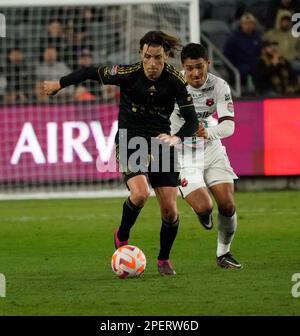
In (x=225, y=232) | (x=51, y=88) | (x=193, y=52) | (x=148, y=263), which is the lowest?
(x=148, y=263)

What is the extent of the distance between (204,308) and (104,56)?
11.2m

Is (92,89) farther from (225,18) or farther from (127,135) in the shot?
(127,135)

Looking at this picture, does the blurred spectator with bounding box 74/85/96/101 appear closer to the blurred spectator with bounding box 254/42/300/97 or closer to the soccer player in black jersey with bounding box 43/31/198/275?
the blurred spectator with bounding box 254/42/300/97

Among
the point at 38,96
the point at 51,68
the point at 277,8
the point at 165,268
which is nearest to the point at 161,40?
the point at 165,268

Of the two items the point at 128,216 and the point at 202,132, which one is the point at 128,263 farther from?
the point at 202,132

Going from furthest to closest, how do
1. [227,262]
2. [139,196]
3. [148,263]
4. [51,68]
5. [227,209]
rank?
[51,68], [148,263], [227,209], [227,262], [139,196]

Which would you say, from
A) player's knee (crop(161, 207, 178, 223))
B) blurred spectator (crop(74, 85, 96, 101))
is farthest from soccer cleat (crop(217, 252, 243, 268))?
blurred spectator (crop(74, 85, 96, 101))

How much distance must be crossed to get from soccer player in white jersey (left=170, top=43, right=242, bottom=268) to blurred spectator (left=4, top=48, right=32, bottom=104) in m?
7.88

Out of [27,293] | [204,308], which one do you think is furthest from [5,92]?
[204,308]

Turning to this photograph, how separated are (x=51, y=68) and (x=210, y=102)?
817 cm

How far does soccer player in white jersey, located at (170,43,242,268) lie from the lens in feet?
32.8

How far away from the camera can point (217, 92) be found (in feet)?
33.2

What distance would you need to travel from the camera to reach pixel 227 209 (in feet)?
32.9

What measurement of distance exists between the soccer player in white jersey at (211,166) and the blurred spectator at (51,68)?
307 inches
